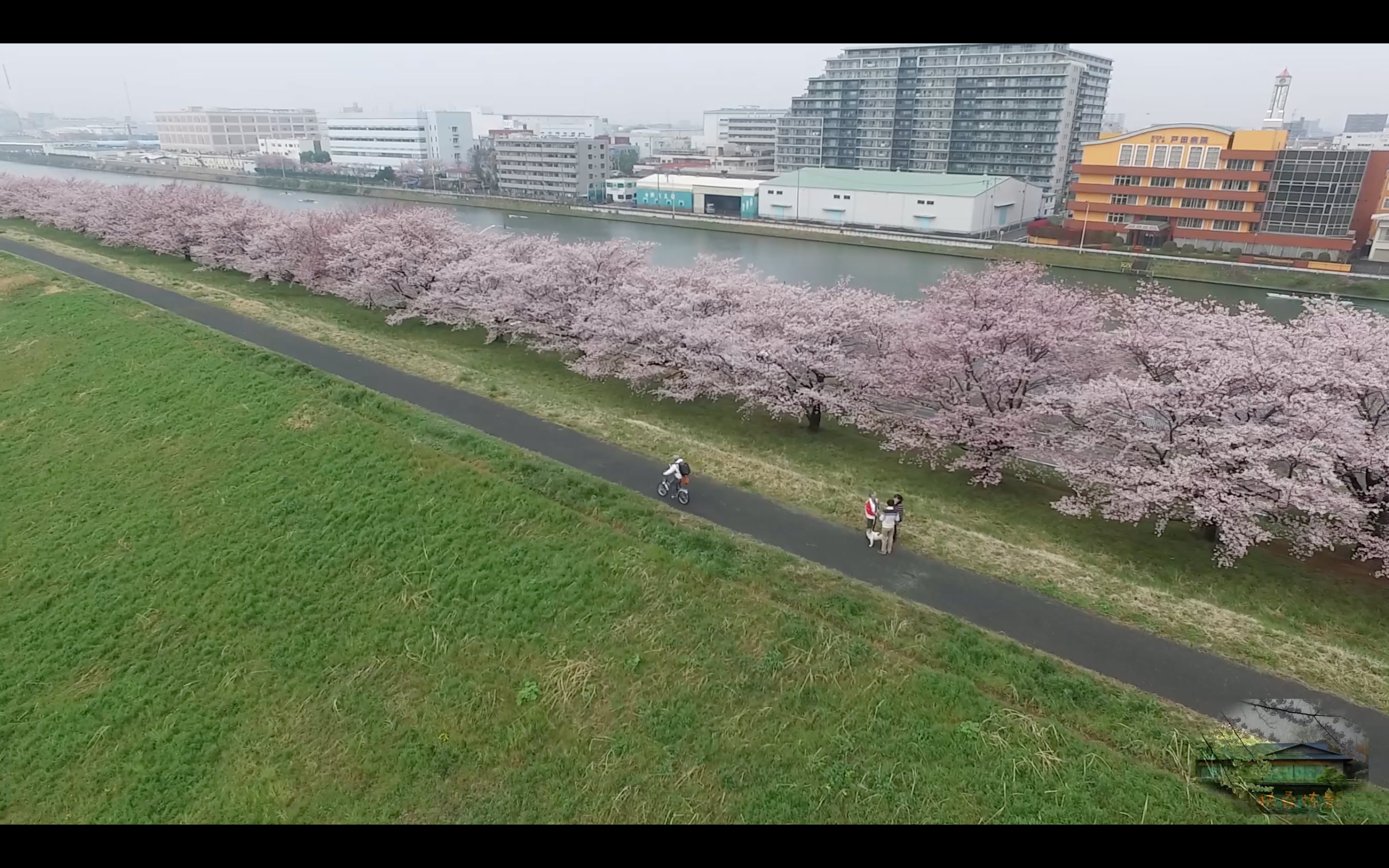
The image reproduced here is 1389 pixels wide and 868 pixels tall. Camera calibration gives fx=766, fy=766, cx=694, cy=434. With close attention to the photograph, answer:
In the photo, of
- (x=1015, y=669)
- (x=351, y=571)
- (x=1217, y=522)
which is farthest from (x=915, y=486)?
(x=351, y=571)

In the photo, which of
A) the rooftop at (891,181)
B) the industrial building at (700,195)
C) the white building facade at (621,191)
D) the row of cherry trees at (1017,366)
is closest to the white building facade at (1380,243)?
the rooftop at (891,181)

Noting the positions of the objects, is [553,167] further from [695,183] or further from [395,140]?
[395,140]

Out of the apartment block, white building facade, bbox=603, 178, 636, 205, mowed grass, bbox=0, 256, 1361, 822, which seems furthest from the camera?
the apartment block

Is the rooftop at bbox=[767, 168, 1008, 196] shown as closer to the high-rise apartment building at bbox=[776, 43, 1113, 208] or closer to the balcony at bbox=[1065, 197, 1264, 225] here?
the balcony at bbox=[1065, 197, 1264, 225]

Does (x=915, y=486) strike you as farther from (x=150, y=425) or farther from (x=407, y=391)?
(x=150, y=425)

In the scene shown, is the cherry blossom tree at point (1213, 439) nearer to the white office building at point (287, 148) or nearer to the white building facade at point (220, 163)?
the white building facade at point (220, 163)

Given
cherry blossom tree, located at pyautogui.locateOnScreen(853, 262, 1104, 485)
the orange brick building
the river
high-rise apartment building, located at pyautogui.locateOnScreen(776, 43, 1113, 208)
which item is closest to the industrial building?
the river
